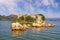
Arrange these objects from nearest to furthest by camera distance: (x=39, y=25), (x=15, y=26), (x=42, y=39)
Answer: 1. (x=42, y=39)
2. (x=15, y=26)
3. (x=39, y=25)

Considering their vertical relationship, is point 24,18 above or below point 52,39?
above

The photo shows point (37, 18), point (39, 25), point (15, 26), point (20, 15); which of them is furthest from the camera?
point (37, 18)

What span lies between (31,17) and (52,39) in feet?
386

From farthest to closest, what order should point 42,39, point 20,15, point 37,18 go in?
point 37,18 → point 20,15 → point 42,39

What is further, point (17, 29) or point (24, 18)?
point (24, 18)

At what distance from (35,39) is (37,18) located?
12500 centimetres

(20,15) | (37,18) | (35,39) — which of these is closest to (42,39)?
(35,39)

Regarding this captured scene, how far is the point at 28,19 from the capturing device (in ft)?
577

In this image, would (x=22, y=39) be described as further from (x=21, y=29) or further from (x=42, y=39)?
(x=21, y=29)

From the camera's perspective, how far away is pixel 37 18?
617ft

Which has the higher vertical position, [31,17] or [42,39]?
[31,17]

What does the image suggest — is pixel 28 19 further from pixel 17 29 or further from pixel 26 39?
pixel 26 39

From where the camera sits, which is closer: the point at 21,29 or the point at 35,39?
the point at 35,39

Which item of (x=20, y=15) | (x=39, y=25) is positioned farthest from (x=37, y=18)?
(x=39, y=25)
